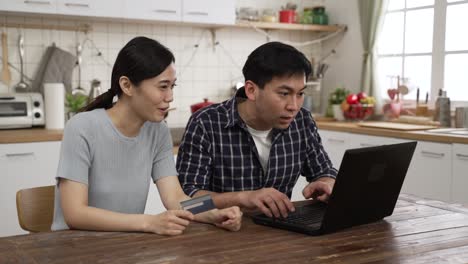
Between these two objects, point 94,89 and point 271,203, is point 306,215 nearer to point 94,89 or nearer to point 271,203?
point 271,203

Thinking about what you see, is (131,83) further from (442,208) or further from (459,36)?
(459,36)

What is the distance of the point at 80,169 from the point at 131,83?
312 millimetres

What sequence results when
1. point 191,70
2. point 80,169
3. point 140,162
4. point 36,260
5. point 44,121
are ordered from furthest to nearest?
point 191,70 < point 44,121 < point 140,162 < point 80,169 < point 36,260

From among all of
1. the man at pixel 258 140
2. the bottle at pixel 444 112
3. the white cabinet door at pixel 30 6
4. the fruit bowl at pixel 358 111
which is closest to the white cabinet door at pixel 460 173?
the bottle at pixel 444 112

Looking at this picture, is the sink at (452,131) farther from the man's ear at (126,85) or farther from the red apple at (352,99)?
the man's ear at (126,85)

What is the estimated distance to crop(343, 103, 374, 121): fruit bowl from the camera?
165 inches

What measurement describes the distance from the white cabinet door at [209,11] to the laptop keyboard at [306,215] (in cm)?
233

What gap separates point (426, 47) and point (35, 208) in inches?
123

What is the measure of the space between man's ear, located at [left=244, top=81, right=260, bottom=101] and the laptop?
0.46m

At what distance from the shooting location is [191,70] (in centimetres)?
436

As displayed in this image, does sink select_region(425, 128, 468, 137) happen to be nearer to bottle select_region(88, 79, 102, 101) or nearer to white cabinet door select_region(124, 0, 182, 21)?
white cabinet door select_region(124, 0, 182, 21)

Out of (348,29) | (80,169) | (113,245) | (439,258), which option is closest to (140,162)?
(80,169)

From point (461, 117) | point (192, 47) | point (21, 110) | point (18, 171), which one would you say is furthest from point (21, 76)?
point (461, 117)

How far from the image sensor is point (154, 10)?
375 centimetres
